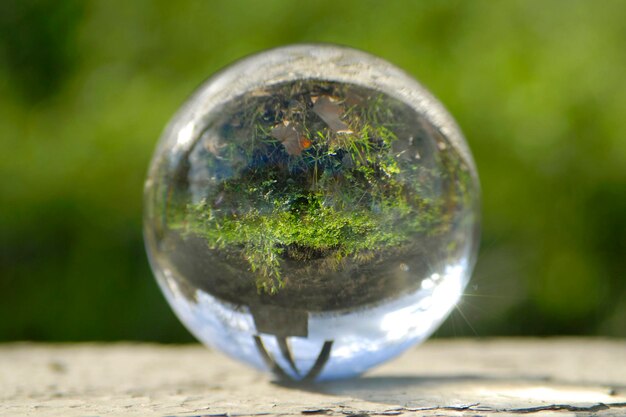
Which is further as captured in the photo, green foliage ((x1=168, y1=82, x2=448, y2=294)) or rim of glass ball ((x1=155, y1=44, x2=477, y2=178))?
rim of glass ball ((x1=155, y1=44, x2=477, y2=178))

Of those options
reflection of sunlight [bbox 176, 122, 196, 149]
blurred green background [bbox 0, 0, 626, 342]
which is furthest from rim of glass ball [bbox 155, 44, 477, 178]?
blurred green background [bbox 0, 0, 626, 342]

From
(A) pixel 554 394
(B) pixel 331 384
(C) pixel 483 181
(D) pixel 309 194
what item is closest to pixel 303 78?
(D) pixel 309 194

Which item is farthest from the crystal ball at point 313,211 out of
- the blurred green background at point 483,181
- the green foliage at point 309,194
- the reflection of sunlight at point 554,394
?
the blurred green background at point 483,181

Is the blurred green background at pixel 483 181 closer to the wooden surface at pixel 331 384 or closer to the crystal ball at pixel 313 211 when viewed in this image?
the wooden surface at pixel 331 384

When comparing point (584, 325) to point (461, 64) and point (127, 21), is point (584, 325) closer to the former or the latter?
point (461, 64)

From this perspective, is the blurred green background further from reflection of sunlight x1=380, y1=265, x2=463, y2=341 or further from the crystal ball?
the crystal ball

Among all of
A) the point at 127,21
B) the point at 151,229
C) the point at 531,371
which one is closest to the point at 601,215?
the point at 531,371

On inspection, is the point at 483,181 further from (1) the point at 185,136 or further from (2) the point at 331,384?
(1) the point at 185,136
